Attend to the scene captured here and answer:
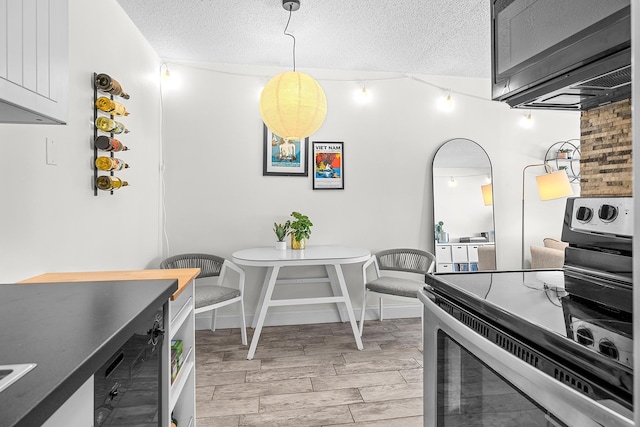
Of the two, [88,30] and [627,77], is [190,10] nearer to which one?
[88,30]

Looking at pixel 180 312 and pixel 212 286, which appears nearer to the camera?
pixel 180 312

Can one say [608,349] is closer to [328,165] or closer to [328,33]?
[328,33]

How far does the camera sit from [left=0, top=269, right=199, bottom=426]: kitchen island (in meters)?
0.55

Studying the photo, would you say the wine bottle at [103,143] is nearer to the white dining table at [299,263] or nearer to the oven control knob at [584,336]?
the white dining table at [299,263]

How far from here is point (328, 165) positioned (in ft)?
12.2

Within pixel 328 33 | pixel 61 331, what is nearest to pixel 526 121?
pixel 328 33

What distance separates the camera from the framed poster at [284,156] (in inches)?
142

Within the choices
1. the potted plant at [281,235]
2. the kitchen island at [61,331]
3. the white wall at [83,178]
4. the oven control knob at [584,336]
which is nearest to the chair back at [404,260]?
the potted plant at [281,235]

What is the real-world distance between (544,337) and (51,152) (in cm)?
200

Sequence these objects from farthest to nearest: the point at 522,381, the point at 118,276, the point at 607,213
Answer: the point at 118,276 → the point at 607,213 → the point at 522,381

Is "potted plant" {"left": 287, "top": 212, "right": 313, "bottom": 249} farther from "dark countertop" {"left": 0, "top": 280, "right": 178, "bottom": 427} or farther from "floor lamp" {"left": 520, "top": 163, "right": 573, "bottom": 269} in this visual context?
"floor lamp" {"left": 520, "top": 163, "right": 573, "bottom": 269}

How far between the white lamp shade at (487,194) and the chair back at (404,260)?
3.08ft

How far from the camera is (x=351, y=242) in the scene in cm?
376

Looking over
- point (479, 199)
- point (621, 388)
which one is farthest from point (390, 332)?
point (621, 388)
